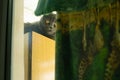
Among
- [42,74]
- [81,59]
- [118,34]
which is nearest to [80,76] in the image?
[81,59]

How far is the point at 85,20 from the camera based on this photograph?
2.41 feet

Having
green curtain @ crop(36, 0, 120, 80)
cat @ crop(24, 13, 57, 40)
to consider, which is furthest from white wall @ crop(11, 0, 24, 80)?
green curtain @ crop(36, 0, 120, 80)

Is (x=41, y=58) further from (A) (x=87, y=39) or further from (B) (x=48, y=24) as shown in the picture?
(A) (x=87, y=39)

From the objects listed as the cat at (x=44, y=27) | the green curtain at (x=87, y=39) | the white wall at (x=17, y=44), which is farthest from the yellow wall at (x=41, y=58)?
the green curtain at (x=87, y=39)

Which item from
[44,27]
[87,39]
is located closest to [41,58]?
[44,27]

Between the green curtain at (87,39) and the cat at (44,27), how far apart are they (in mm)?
345

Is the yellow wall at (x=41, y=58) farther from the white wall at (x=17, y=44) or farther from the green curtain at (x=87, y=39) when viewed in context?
the green curtain at (x=87, y=39)

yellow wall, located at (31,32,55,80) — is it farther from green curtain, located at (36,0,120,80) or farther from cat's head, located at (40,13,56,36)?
green curtain, located at (36,0,120,80)

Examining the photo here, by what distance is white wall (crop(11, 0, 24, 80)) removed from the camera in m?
1.17

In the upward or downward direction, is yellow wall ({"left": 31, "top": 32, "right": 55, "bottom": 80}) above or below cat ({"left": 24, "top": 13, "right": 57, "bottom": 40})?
below

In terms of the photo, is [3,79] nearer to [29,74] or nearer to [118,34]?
[29,74]

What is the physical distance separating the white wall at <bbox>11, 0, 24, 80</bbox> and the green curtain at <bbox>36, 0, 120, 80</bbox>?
44cm

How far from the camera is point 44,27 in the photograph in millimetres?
1233

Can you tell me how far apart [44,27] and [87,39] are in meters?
0.56
